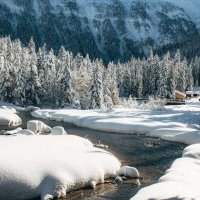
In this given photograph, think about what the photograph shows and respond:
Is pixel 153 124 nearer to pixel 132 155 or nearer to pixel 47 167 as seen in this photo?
pixel 132 155

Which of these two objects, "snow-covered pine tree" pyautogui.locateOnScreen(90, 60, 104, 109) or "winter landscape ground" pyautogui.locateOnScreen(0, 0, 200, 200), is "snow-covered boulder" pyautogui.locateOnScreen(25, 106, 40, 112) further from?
"snow-covered pine tree" pyautogui.locateOnScreen(90, 60, 104, 109)

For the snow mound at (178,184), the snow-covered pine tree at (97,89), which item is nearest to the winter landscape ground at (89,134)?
the snow mound at (178,184)

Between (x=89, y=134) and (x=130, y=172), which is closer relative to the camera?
(x=130, y=172)

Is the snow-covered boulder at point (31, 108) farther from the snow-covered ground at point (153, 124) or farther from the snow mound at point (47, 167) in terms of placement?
the snow mound at point (47, 167)

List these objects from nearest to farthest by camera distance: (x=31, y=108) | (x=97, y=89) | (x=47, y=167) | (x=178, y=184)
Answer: (x=178, y=184)
(x=47, y=167)
(x=97, y=89)
(x=31, y=108)

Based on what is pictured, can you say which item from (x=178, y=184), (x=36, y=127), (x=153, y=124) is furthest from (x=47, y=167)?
(x=153, y=124)

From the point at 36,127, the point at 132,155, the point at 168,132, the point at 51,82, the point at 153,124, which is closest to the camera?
the point at 132,155

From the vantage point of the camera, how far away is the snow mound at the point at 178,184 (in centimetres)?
3247

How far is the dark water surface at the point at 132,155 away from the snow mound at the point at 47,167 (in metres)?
1.27

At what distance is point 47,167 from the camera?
36781 mm

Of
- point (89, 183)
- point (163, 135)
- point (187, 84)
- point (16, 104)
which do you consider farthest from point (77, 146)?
point (187, 84)

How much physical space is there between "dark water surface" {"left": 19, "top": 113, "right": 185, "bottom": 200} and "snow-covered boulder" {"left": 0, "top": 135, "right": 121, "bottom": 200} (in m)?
1.18

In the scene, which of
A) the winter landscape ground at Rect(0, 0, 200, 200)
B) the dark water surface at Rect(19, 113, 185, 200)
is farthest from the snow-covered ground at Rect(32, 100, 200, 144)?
the dark water surface at Rect(19, 113, 185, 200)

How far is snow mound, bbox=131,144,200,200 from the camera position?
32.5 meters
